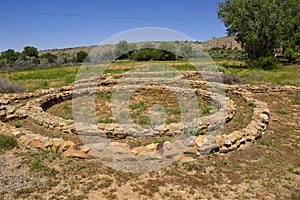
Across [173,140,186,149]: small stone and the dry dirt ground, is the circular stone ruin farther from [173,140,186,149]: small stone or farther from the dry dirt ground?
the dry dirt ground

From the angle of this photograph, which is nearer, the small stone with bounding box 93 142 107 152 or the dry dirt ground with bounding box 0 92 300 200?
the dry dirt ground with bounding box 0 92 300 200

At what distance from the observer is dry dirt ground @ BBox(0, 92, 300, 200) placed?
3.85m

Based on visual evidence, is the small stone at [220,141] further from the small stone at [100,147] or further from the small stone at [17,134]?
the small stone at [17,134]

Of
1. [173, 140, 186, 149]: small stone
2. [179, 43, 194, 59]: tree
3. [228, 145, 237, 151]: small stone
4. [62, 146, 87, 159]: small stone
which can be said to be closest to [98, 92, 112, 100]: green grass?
[62, 146, 87, 159]: small stone

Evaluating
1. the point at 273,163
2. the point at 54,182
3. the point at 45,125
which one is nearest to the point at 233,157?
the point at 273,163

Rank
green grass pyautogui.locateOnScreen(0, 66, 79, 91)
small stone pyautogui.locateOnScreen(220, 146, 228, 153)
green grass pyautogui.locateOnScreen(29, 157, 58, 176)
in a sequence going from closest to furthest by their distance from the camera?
green grass pyautogui.locateOnScreen(29, 157, 58, 176) < small stone pyautogui.locateOnScreen(220, 146, 228, 153) < green grass pyautogui.locateOnScreen(0, 66, 79, 91)

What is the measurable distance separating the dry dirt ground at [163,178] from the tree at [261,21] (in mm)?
18210

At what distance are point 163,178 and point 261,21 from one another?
2055 cm

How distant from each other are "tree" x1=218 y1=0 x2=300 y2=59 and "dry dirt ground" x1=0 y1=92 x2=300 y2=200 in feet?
59.7

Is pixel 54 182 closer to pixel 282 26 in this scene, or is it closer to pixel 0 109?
pixel 0 109

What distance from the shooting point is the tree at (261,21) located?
2038 cm

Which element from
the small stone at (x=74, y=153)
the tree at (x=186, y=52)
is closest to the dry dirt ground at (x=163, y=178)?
the small stone at (x=74, y=153)

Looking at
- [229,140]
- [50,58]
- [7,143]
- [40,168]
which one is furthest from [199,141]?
[50,58]

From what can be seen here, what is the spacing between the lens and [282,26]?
21094 mm
